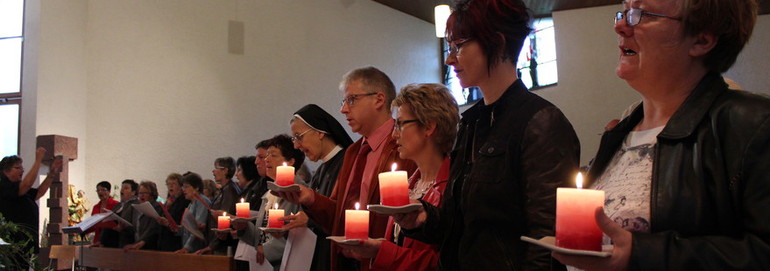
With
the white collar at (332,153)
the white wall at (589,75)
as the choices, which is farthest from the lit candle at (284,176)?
the white wall at (589,75)

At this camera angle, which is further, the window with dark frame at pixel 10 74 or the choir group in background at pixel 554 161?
the window with dark frame at pixel 10 74

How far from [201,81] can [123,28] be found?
134 centimetres

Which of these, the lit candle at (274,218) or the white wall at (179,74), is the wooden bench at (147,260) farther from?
the white wall at (179,74)

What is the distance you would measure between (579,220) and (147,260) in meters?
4.72

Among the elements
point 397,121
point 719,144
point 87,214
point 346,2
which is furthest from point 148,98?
point 719,144

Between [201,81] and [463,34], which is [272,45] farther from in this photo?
[463,34]

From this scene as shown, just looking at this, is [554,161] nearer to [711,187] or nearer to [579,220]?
[711,187]

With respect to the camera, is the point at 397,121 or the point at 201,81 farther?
the point at 201,81

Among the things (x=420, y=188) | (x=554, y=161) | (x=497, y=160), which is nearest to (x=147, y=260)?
(x=420, y=188)

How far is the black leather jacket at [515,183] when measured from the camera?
1.58 meters

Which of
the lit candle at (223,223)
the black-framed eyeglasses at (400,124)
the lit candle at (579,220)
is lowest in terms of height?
the lit candle at (223,223)

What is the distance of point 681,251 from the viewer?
975mm

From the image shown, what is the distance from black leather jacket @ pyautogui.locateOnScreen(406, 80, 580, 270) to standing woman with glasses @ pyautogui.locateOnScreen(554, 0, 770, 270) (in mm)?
245

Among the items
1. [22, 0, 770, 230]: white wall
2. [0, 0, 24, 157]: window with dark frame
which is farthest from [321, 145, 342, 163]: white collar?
[0, 0, 24, 157]: window with dark frame
